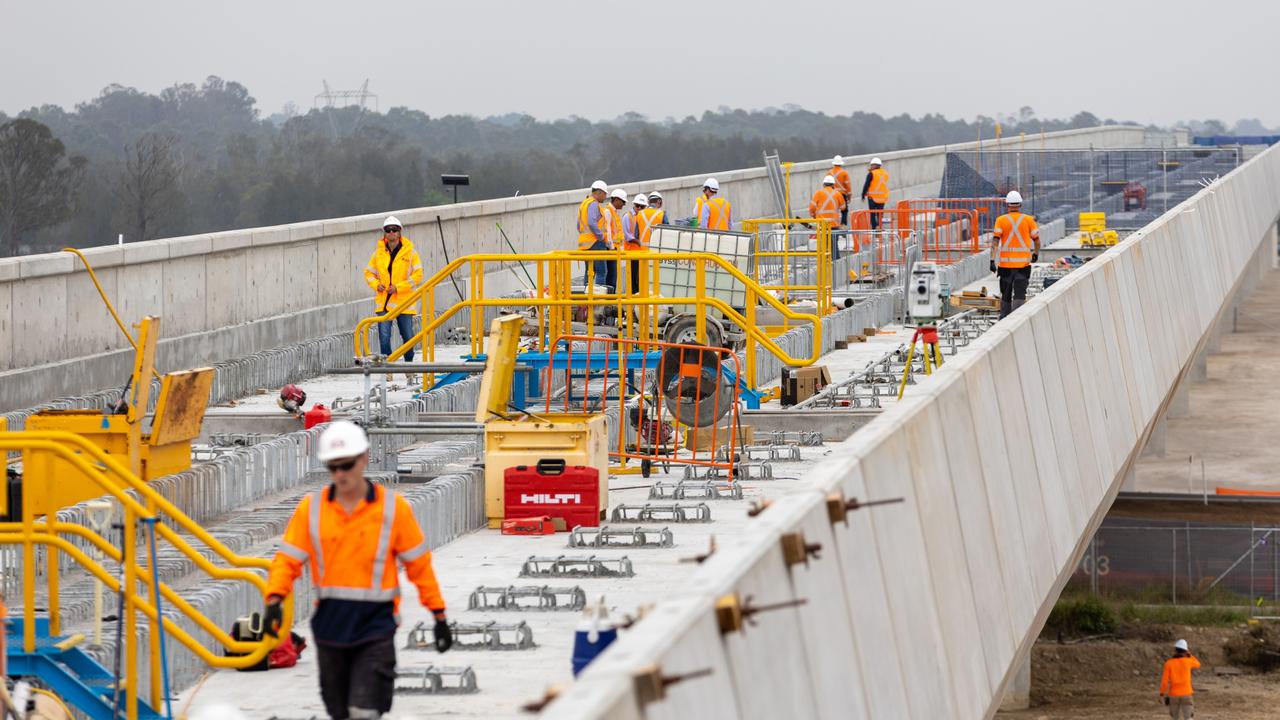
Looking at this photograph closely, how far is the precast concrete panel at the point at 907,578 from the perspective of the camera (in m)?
7.90

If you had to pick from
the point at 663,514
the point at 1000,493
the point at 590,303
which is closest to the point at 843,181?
the point at 590,303

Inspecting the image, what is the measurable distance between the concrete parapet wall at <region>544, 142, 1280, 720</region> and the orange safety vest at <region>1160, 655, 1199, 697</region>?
45.3 feet

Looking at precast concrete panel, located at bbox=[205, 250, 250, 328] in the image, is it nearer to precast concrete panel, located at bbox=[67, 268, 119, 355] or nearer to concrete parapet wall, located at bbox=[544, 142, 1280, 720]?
precast concrete panel, located at bbox=[67, 268, 119, 355]

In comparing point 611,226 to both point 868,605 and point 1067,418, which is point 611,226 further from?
point 868,605

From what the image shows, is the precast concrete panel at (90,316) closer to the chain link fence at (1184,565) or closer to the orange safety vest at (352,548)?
the orange safety vest at (352,548)

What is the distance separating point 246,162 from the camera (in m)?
91.7

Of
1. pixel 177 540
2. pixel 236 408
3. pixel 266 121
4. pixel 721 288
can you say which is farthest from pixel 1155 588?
pixel 266 121

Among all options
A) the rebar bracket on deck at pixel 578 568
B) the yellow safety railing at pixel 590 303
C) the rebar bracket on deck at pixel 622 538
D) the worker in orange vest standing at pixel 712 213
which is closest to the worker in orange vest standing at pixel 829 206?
the worker in orange vest standing at pixel 712 213

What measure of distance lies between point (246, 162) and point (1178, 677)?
6782 cm

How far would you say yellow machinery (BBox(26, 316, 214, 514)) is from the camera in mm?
14383

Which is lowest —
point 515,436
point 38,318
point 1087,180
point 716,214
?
point 515,436

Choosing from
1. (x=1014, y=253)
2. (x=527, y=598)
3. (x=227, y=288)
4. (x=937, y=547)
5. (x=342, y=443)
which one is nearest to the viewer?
(x=342, y=443)

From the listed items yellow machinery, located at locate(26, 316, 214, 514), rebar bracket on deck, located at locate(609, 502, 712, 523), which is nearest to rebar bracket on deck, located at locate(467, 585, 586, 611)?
rebar bracket on deck, located at locate(609, 502, 712, 523)

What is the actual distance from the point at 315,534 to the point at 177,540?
179cm
